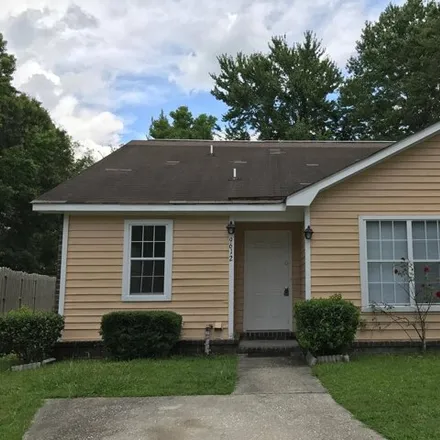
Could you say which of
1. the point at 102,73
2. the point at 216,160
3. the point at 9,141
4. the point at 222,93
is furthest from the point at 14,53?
the point at 216,160

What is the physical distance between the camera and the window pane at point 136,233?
9.55 m

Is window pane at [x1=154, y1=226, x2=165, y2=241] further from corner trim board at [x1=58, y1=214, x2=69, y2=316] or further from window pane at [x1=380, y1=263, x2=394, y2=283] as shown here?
window pane at [x1=380, y1=263, x2=394, y2=283]

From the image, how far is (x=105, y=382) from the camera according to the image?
21.9 feet

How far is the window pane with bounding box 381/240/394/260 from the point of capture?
29.2ft

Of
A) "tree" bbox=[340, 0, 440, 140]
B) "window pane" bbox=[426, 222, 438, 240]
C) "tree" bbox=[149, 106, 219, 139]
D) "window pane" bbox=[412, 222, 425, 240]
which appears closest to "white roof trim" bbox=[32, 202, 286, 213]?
"window pane" bbox=[412, 222, 425, 240]

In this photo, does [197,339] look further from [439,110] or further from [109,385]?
[439,110]

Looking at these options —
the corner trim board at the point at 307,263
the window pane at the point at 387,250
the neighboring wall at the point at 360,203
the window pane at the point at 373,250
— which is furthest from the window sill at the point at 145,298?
the window pane at the point at 387,250

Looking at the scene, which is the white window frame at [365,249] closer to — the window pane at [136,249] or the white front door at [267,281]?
the white front door at [267,281]

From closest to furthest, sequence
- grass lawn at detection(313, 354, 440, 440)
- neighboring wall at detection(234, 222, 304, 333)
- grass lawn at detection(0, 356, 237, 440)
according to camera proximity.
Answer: grass lawn at detection(313, 354, 440, 440) < grass lawn at detection(0, 356, 237, 440) < neighboring wall at detection(234, 222, 304, 333)

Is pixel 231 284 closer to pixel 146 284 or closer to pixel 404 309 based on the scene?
pixel 146 284

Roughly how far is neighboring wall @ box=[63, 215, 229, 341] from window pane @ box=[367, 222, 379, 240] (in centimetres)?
274

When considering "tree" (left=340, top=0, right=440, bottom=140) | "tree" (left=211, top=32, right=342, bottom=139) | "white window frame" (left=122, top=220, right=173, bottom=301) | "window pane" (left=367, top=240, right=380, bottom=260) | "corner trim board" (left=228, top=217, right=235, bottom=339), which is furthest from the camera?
"tree" (left=211, top=32, right=342, bottom=139)

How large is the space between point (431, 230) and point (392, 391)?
4096 mm

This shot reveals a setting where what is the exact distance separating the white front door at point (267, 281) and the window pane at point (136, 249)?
2.29m
